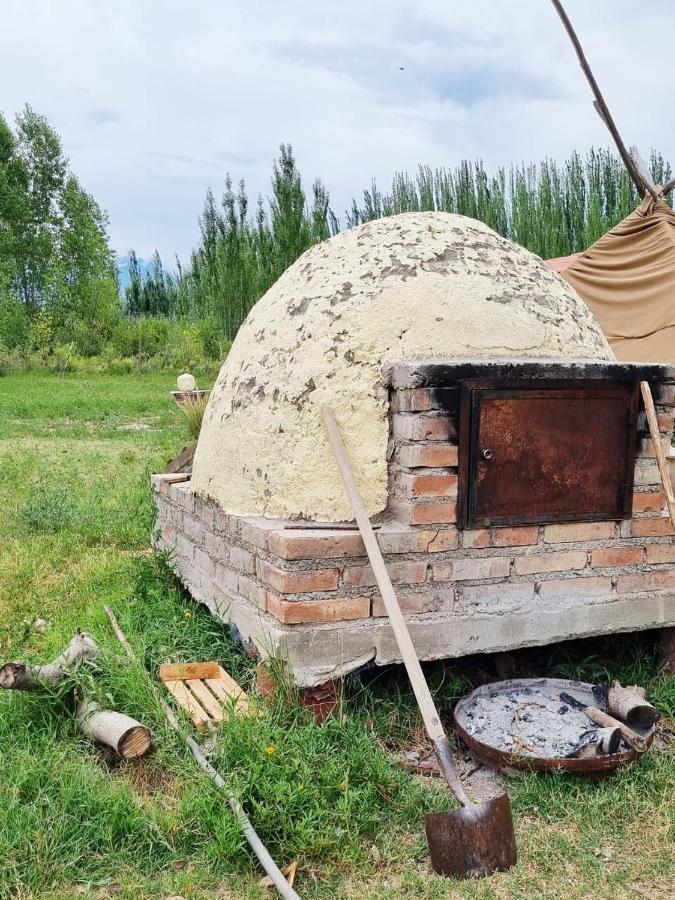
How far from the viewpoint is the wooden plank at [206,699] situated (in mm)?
3117

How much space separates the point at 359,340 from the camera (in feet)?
11.3

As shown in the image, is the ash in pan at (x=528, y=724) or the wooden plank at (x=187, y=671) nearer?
the ash in pan at (x=528, y=724)

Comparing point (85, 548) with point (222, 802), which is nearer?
point (222, 802)

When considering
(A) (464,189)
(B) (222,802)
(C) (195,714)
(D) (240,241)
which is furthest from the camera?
(D) (240,241)

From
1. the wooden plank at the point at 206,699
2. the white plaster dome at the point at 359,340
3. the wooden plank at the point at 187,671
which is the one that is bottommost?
the wooden plank at the point at 206,699

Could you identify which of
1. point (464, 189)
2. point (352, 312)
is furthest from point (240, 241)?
point (352, 312)

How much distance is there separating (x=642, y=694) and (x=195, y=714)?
171 cm

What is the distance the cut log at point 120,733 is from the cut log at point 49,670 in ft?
0.89

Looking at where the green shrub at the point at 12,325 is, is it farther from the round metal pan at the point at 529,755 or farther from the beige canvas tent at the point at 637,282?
the round metal pan at the point at 529,755

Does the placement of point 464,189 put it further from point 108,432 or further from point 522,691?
point 522,691

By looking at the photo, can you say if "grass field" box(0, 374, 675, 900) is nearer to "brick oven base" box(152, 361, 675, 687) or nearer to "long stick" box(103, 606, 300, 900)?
"long stick" box(103, 606, 300, 900)

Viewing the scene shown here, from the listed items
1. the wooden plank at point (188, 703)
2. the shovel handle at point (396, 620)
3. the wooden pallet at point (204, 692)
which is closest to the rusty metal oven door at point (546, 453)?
the shovel handle at point (396, 620)

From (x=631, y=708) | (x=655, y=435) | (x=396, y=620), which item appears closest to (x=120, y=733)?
(x=396, y=620)

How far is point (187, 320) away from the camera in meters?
27.2
